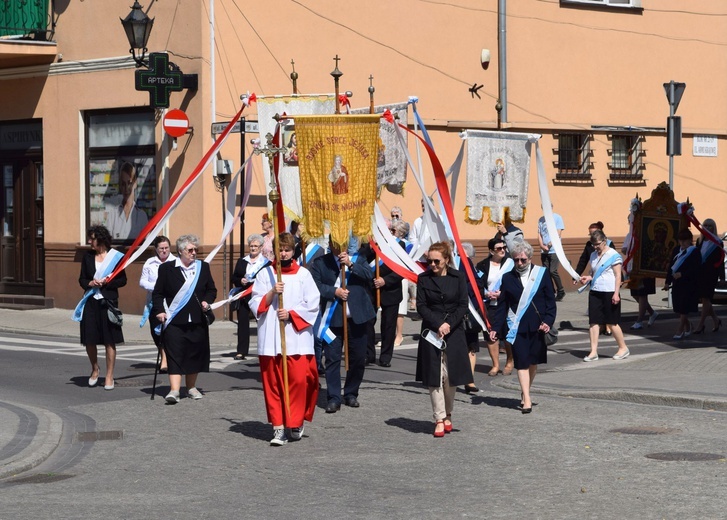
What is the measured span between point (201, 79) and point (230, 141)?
115 cm

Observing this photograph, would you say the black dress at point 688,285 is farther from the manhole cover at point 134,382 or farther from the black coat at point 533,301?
the manhole cover at point 134,382

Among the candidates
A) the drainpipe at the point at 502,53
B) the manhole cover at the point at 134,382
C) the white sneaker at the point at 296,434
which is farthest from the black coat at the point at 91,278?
the drainpipe at the point at 502,53

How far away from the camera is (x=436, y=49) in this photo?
1020 inches

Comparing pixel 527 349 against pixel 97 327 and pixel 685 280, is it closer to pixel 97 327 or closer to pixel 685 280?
pixel 97 327

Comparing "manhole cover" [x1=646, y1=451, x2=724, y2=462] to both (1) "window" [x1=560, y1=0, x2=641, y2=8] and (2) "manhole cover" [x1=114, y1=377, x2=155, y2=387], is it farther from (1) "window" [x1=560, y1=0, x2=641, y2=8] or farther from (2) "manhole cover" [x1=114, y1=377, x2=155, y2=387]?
(1) "window" [x1=560, y1=0, x2=641, y2=8]

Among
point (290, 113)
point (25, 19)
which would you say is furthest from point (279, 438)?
point (25, 19)

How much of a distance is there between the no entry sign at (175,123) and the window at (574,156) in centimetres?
867

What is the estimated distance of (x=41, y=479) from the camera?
31.9ft

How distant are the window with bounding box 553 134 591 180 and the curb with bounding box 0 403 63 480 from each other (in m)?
16.9

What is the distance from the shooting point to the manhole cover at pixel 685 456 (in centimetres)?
986

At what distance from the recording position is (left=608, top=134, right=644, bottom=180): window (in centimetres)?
2884

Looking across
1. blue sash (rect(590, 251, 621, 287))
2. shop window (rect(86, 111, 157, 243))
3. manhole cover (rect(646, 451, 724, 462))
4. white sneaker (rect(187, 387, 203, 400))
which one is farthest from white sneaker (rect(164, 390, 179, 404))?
shop window (rect(86, 111, 157, 243))

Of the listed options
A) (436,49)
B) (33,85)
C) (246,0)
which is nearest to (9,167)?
(33,85)

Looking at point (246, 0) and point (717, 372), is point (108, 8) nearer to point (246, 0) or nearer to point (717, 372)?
point (246, 0)
